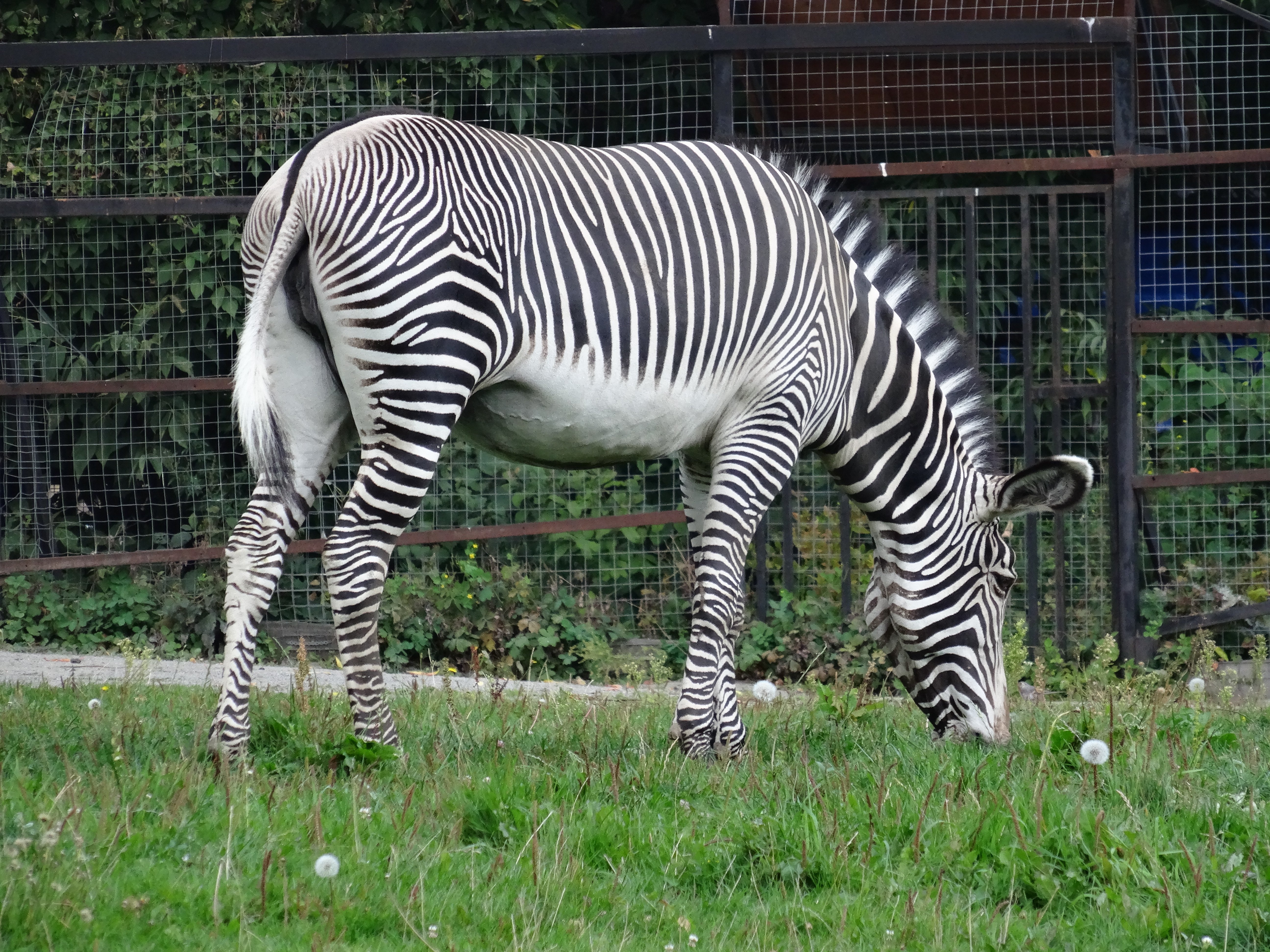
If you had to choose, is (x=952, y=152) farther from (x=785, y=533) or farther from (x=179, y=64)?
A: (x=179, y=64)

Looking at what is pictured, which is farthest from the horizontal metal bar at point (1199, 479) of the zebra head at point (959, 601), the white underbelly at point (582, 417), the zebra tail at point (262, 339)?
the zebra tail at point (262, 339)

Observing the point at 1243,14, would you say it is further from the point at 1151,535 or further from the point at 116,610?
the point at 116,610

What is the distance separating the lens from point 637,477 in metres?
9.16

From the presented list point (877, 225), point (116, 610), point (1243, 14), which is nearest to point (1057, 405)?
point (1243, 14)

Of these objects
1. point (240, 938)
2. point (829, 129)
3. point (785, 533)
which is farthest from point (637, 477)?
point (240, 938)

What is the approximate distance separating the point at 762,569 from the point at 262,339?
4.25m

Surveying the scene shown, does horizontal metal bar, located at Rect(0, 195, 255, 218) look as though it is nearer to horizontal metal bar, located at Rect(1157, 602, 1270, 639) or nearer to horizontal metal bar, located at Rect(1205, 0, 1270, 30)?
horizontal metal bar, located at Rect(1205, 0, 1270, 30)

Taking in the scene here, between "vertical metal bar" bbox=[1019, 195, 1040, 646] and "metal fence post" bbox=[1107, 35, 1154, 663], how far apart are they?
0.47m

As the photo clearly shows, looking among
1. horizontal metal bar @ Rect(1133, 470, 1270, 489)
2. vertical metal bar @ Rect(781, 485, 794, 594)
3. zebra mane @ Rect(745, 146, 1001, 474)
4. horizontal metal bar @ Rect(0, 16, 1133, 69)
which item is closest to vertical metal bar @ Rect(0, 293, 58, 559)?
horizontal metal bar @ Rect(0, 16, 1133, 69)

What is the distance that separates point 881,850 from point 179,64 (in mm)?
6519

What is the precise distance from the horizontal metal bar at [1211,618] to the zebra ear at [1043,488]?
3.19 meters

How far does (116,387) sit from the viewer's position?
806 cm

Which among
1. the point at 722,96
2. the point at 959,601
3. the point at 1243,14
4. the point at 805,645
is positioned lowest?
the point at 805,645

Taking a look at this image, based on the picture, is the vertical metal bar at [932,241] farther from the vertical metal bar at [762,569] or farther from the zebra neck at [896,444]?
the zebra neck at [896,444]
